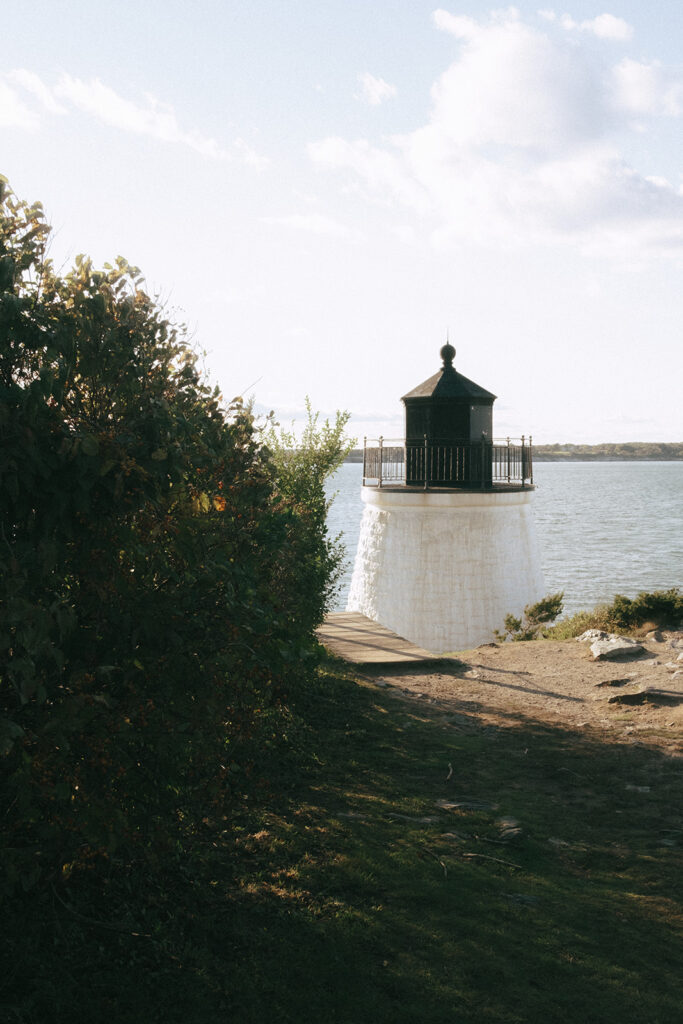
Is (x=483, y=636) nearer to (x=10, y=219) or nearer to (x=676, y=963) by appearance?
(x=676, y=963)

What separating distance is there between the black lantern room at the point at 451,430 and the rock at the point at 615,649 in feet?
28.1

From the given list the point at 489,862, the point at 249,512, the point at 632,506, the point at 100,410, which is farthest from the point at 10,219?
the point at 632,506

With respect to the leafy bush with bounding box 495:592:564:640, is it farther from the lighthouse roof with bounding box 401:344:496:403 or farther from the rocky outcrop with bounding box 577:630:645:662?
the lighthouse roof with bounding box 401:344:496:403

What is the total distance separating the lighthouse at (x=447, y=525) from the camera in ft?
71.2

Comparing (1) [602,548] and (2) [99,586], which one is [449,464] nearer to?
(2) [99,586]

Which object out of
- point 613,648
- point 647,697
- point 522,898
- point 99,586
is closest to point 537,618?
point 613,648

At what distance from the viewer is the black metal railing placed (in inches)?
896

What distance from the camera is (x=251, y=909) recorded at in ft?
17.6

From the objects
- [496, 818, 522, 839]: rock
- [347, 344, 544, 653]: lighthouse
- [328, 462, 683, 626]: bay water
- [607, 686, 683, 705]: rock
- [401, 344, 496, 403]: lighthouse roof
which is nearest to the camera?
[496, 818, 522, 839]: rock

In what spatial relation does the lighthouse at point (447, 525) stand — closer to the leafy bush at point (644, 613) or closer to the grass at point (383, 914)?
the leafy bush at point (644, 613)

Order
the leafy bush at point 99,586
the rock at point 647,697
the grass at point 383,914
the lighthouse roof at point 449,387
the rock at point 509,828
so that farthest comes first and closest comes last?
the lighthouse roof at point 449,387
the rock at point 647,697
the rock at point 509,828
the grass at point 383,914
the leafy bush at point 99,586

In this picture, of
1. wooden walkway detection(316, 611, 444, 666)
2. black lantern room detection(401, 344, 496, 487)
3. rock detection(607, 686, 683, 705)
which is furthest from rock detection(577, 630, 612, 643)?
black lantern room detection(401, 344, 496, 487)

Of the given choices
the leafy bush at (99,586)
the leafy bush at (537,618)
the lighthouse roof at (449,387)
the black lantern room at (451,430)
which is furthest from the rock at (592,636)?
the leafy bush at (99,586)

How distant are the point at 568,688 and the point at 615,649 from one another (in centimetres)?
202
